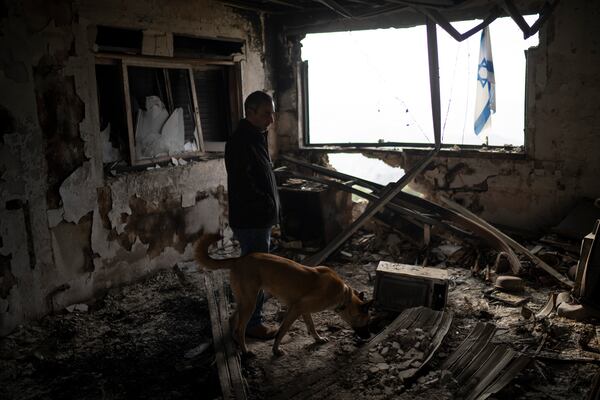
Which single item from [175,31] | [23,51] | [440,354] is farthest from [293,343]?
[175,31]

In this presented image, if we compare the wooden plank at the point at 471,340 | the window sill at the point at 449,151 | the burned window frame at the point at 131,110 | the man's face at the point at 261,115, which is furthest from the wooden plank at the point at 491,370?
the burned window frame at the point at 131,110

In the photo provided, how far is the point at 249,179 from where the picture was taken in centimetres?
411

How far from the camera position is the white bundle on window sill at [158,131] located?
588 cm

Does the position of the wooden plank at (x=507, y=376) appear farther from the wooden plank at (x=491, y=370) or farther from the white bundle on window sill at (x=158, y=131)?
the white bundle on window sill at (x=158, y=131)

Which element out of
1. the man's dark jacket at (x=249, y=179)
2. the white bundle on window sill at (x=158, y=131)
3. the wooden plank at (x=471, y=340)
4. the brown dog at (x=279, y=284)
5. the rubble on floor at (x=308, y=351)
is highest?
the white bundle on window sill at (x=158, y=131)

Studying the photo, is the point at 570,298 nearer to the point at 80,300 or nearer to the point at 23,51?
the point at 80,300

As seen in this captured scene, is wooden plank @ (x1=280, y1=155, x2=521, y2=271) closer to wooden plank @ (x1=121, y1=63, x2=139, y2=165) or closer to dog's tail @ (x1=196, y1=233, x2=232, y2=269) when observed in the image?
wooden plank @ (x1=121, y1=63, x2=139, y2=165)

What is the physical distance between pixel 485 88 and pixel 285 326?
467 cm

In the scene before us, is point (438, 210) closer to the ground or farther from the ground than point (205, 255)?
closer to the ground

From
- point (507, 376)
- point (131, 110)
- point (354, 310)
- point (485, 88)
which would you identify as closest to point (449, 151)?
point (485, 88)

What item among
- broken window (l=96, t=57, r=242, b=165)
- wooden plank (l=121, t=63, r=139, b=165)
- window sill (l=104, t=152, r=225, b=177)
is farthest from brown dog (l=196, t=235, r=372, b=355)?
broken window (l=96, t=57, r=242, b=165)

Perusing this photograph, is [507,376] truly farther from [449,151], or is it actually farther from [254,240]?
[449,151]

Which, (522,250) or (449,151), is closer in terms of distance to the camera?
(522,250)

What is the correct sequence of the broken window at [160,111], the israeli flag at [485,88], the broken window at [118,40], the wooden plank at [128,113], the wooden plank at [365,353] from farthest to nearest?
the israeli flag at [485,88]
the broken window at [160,111]
the wooden plank at [128,113]
the broken window at [118,40]
the wooden plank at [365,353]
